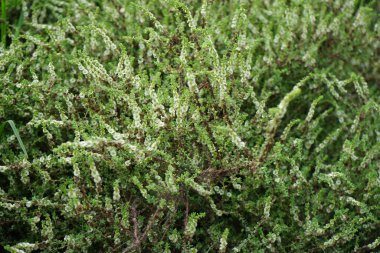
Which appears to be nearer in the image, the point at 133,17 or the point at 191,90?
the point at 191,90

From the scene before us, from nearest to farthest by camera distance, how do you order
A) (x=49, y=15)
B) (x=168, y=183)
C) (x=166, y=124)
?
1. (x=168, y=183)
2. (x=166, y=124)
3. (x=49, y=15)

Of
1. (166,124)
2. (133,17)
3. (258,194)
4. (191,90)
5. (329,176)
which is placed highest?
(133,17)

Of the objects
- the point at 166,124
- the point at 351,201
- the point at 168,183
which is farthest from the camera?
the point at 351,201

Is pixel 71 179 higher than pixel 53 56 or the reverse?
the reverse

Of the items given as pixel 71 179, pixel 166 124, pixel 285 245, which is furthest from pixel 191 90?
pixel 285 245

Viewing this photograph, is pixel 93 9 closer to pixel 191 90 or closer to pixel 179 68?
pixel 179 68

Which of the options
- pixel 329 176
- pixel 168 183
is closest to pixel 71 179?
pixel 168 183

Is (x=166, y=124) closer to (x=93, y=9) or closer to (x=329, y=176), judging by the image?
(x=329, y=176)
